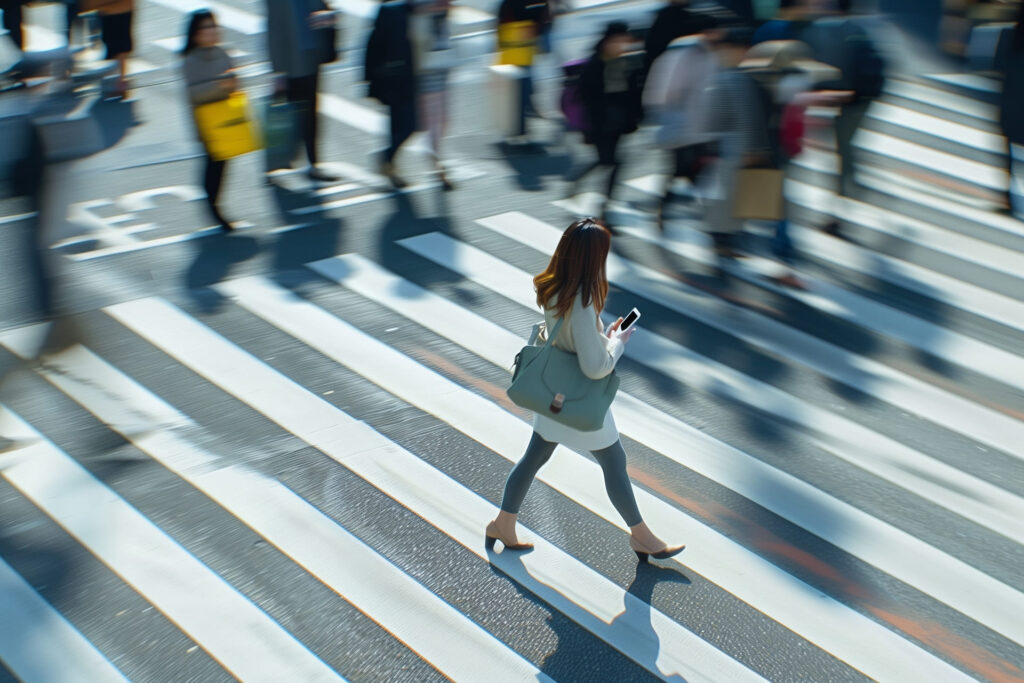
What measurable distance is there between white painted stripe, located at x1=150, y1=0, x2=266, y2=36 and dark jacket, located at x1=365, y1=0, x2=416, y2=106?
20.2 feet

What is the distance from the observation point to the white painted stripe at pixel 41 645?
4637mm

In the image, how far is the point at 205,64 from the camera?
8945 mm

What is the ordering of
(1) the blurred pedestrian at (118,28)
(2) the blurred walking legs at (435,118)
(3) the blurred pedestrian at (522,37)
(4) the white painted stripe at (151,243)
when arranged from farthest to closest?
(1) the blurred pedestrian at (118,28), (3) the blurred pedestrian at (522,37), (2) the blurred walking legs at (435,118), (4) the white painted stripe at (151,243)

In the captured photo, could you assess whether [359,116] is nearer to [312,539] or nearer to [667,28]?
[667,28]

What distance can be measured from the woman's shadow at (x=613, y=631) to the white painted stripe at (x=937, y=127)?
8.25 m

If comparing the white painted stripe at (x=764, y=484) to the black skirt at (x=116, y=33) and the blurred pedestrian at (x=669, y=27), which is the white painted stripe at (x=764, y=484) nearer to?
the blurred pedestrian at (x=669, y=27)

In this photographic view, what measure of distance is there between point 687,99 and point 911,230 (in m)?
2.72

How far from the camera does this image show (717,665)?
15.9 ft

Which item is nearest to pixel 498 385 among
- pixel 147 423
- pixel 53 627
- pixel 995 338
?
pixel 147 423

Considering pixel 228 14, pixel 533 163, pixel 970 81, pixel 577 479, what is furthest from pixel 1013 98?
pixel 228 14

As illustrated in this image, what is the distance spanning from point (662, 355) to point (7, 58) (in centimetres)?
1038

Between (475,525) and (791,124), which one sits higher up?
(791,124)

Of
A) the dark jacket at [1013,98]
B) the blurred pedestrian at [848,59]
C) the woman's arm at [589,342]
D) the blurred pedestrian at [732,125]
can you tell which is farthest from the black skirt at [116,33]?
the woman's arm at [589,342]

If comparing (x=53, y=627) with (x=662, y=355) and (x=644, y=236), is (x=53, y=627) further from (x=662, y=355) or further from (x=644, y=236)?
(x=644, y=236)
